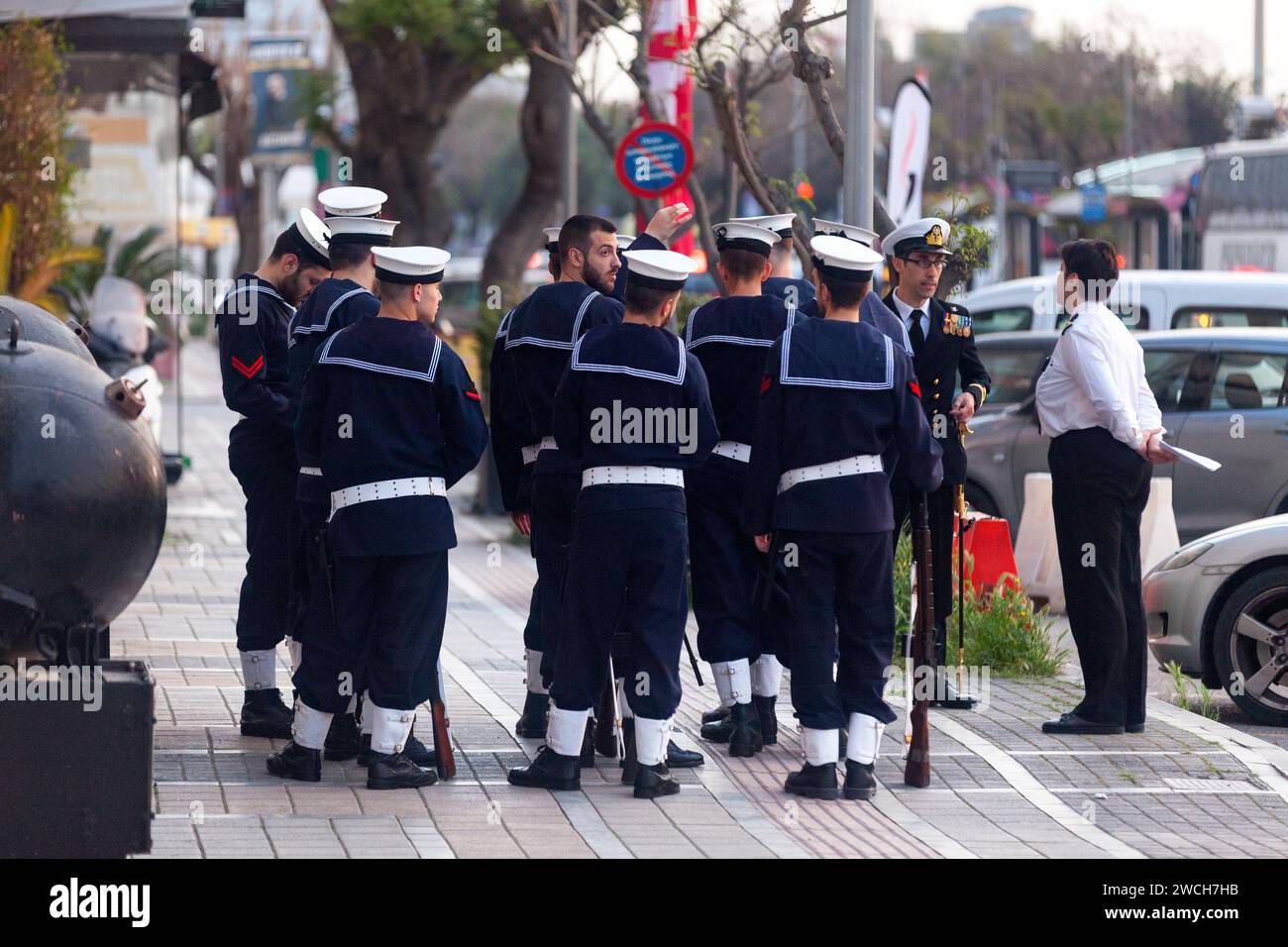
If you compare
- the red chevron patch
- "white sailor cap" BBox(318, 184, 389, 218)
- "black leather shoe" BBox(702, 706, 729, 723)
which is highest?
"white sailor cap" BBox(318, 184, 389, 218)

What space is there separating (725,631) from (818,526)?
89 cm

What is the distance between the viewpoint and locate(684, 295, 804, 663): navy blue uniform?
7.87 meters

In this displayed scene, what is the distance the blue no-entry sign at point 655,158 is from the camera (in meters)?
13.3

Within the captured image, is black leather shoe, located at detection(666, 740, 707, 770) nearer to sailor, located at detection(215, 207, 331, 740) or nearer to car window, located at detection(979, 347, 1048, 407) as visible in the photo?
sailor, located at detection(215, 207, 331, 740)

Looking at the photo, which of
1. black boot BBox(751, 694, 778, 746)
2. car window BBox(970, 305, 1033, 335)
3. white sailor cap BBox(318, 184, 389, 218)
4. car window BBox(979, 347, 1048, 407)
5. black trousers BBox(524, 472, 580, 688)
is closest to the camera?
black trousers BBox(524, 472, 580, 688)

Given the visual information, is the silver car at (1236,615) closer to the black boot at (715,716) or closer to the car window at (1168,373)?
the black boot at (715,716)

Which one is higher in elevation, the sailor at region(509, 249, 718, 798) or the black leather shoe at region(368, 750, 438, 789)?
the sailor at region(509, 249, 718, 798)

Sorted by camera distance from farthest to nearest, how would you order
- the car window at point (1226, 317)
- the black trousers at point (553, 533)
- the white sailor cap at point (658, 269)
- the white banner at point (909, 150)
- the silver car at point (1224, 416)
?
the car window at point (1226, 317) → the silver car at point (1224, 416) → the white banner at point (909, 150) → the black trousers at point (553, 533) → the white sailor cap at point (658, 269)

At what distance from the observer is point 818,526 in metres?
7.14

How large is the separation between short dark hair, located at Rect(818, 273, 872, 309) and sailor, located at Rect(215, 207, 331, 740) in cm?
209

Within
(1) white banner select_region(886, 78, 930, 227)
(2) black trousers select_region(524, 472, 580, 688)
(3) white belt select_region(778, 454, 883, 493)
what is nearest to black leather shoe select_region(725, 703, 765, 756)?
(2) black trousers select_region(524, 472, 580, 688)

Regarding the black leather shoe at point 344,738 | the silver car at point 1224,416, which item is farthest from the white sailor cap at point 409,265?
the silver car at point 1224,416

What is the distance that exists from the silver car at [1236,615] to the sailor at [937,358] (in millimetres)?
1294
